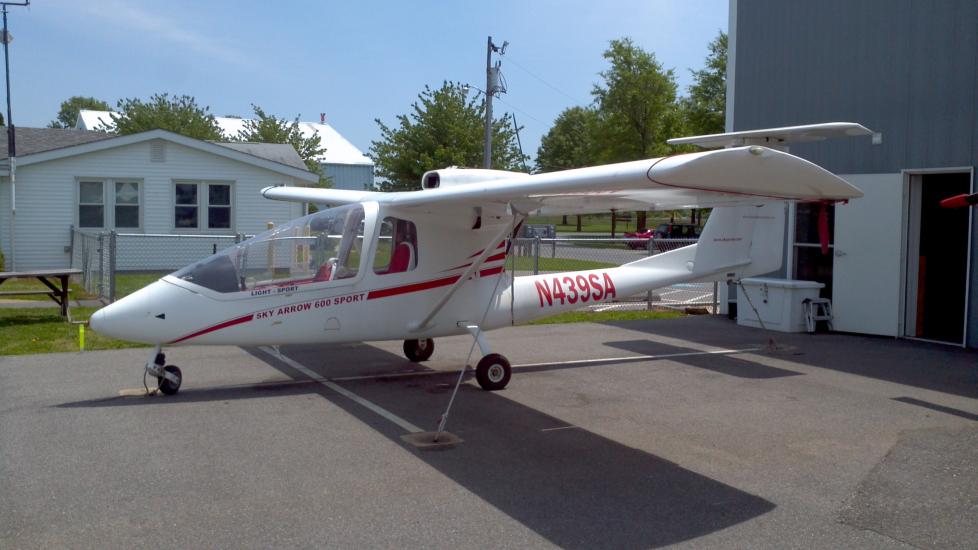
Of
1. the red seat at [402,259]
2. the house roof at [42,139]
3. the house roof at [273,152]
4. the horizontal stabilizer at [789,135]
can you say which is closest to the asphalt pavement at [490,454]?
the red seat at [402,259]

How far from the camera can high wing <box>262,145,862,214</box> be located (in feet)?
16.2

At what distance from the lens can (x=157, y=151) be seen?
21516 millimetres

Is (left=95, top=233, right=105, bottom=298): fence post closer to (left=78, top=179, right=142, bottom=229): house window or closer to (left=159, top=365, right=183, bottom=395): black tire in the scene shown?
(left=78, top=179, right=142, bottom=229): house window

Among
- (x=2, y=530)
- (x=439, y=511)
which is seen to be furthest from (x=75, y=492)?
(x=439, y=511)

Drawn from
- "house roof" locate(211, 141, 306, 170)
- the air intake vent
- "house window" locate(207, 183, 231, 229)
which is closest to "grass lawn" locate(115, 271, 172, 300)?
"house window" locate(207, 183, 231, 229)

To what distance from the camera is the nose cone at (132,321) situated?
25.3 ft

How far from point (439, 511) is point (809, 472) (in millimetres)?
2832

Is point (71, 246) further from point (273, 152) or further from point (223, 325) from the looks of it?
point (223, 325)

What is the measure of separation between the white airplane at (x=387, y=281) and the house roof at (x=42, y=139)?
1520 cm

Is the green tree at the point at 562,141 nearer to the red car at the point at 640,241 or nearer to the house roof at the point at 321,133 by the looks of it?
the house roof at the point at 321,133

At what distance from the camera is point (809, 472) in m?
6.05

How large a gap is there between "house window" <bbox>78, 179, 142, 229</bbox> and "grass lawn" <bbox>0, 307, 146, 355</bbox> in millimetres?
7940

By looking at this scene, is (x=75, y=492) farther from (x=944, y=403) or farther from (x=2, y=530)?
(x=944, y=403)

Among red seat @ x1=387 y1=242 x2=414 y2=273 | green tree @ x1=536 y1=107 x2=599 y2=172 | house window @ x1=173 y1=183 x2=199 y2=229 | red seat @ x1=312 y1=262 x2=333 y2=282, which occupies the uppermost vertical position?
green tree @ x1=536 y1=107 x2=599 y2=172
